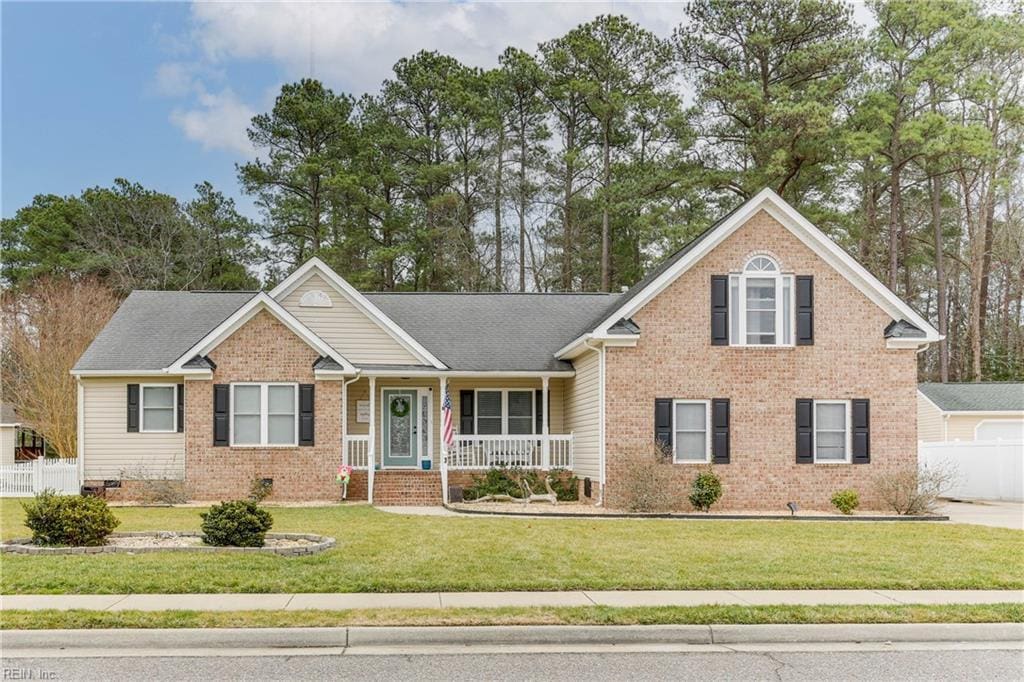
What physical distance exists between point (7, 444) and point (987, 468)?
39644 millimetres

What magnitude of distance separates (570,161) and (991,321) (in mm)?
23474

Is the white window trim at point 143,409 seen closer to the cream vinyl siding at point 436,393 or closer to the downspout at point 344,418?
the cream vinyl siding at point 436,393

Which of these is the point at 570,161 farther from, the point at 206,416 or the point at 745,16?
the point at 206,416

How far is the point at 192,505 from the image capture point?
21438mm

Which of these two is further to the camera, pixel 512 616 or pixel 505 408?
pixel 505 408

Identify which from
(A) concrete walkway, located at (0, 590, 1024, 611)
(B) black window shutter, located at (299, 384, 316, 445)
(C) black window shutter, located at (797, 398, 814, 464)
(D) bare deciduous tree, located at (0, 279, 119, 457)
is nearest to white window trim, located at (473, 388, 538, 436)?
(B) black window shutter, located at (299, 384, 316, 445)

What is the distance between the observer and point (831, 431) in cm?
2116

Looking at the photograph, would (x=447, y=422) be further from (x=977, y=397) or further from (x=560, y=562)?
(x=977, y=397)

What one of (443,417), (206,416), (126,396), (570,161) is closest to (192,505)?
(206,416)

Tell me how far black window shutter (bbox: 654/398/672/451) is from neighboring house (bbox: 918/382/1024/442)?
588 inches

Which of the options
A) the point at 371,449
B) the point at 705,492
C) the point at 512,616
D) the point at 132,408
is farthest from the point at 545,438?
the point at 512,616

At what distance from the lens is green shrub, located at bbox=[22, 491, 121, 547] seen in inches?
498

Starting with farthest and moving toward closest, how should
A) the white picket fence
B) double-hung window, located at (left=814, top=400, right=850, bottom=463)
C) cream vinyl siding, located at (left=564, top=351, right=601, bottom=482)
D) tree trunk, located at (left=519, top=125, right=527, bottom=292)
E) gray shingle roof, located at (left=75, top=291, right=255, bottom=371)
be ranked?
tree trunk, located at (left=519, top=125, right=527, bottom=292) → the white picket fence → gray shingle roof, located at (left=75, top=291, right=255, bottom=371) → cream vinyl siding, located at (left=564, top=351, right=601, bottom=482) → double-hung window, located at (left=814, top=400, right=850, bottom=463)

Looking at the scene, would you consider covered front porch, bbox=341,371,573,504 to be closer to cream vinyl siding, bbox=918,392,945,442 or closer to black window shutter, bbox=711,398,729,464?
black window shutter, bbox=711,398,729,464
